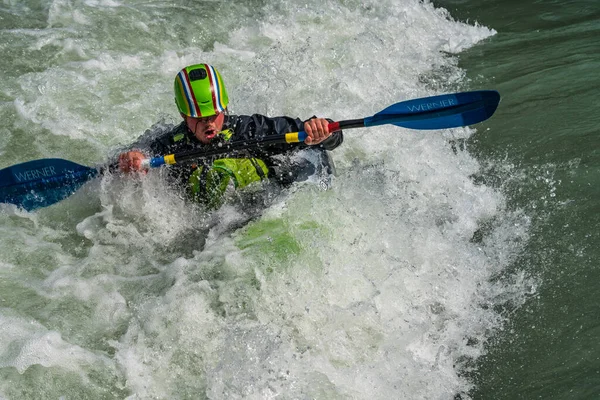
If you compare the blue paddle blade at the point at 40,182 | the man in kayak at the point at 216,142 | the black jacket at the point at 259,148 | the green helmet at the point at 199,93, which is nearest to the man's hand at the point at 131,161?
the man in kayak at the point at 216,142

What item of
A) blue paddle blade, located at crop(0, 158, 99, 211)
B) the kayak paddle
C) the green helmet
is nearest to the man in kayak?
the green helmet

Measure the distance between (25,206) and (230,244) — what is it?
1.75 meters

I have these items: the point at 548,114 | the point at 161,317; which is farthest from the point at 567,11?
the point at 161,317

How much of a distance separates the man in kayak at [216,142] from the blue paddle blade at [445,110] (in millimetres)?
485

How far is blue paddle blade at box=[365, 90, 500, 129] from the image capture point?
483 centimetres

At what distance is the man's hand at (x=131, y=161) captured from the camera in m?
4.77

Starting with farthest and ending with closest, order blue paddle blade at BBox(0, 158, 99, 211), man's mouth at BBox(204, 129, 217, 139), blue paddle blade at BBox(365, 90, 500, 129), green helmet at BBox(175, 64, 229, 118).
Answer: blue paddle blade at BBox(0, 158, 99, 211)
blue paddle blade at BBox(365, 90, 500, 129)
man's mouth at BBox(204, 129, 217, 139)
green helmet at BBox(175, 64, 229, 118)

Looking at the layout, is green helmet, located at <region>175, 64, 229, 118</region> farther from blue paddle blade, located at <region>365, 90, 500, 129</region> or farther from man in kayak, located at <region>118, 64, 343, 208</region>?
blue paddle blade, located at <region>365, 90, 500, 129</region>

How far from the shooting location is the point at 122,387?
3.63m

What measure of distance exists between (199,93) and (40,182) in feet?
4.91

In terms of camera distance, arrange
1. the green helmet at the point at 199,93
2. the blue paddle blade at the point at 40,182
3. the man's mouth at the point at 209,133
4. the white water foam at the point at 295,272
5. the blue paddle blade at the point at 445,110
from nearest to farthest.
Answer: the white water foam at the point at 295,272 < the green helmet at the point at 199,93 < the man's mouth at the point at 209,133 < the blue paddle blade at the point at 445,110 < the blue paddle blade at the point at 40,182

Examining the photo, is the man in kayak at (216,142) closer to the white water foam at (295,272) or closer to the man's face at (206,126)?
the man's face at (206,126)

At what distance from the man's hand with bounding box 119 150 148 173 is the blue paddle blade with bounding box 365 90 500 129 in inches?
67.4

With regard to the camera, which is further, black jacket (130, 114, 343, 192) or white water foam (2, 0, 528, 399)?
black jacket (130, 114, 343, 192)
